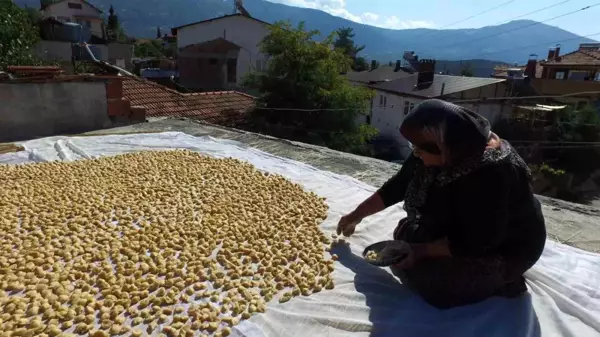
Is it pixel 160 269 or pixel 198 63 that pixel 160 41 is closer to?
pixel 198 63

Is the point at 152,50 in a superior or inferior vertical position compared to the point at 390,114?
superior

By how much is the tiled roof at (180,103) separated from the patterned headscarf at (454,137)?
5.42 meters

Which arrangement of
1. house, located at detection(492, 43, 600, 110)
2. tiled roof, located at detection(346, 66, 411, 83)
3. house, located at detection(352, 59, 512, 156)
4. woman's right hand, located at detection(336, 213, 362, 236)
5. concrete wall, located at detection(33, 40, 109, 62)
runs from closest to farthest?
woman's right hand, located at detection(336, 213, 362, 236)
house, located at detection(352, 59, 512, 156)
concrete wall, located at detection(33, 40, 109, 62)
house, located at detection(492, 43, 600, 110)
tiled roof, located at detection(346, 66, 411, 83)

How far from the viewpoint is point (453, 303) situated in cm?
151

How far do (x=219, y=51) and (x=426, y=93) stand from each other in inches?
319

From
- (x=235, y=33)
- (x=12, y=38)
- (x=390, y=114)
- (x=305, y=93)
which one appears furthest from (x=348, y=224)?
(x=390, y=114)

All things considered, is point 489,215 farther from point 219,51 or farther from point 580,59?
point 580,59

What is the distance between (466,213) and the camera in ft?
4.55

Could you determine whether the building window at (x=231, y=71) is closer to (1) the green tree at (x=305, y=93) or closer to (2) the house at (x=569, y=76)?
(1) the green tree at (x=305, y=93)

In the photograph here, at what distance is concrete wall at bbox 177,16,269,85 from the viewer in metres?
14.9

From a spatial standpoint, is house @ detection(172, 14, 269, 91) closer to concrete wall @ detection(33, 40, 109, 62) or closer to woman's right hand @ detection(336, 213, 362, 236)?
concrete wall @ detection(33, 40, 109, 62)

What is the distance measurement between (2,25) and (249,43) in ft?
28.7

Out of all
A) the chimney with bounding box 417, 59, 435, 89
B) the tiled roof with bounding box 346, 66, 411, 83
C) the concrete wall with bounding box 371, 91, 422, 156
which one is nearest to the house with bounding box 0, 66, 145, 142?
the concrete wall with bounding box 371, 91, 422, 156

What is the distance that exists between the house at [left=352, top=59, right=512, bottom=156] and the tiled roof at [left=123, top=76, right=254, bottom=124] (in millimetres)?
7640
